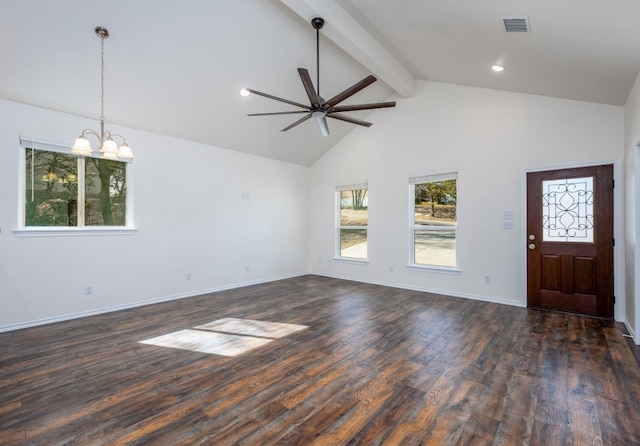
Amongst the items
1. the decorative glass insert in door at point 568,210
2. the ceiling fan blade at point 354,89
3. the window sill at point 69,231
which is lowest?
the window sill at point 69,231

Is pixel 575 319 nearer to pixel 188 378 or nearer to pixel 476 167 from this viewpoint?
pixel 476 167

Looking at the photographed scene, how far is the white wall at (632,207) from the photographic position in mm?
3211

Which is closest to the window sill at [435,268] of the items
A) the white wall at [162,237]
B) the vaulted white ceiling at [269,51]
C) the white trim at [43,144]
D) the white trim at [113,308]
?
the white wall at [162,237]

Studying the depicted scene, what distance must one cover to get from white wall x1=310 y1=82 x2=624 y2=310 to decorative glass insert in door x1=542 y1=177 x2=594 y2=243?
271 millimetres

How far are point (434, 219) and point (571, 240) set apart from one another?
1.98 m

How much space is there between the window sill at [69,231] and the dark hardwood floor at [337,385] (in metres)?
1.15

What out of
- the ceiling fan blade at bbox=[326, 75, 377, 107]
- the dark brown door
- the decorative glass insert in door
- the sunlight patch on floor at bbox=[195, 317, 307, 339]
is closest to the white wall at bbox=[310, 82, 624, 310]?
the dark brown door

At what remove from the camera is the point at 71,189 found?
14.1ft

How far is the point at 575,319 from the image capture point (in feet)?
13.3

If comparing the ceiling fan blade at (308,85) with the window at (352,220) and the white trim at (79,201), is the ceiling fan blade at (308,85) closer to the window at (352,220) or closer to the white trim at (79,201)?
the white trim at (79,201)

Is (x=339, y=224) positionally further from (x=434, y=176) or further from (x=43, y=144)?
(x=43, y=144)

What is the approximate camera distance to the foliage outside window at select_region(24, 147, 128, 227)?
3971 millimetres

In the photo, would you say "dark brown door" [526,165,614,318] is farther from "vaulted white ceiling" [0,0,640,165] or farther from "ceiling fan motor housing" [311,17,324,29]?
"ceiling fan motor housing" [311,17,324,29]

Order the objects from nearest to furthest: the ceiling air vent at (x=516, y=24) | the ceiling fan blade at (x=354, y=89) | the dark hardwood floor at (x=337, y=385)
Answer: the dark hardwood floor at (x=337, y=385) → the ceiling air vent at (x=516, y=24) → the ceiling fan blade at (x=354, y=89)
